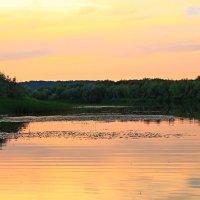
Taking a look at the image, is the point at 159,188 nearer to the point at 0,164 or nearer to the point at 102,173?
the point at 102,173

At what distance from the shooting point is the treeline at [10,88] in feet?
376

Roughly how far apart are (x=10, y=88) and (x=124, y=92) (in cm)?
8080

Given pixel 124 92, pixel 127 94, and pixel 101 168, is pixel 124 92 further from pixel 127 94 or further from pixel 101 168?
pixel 101 168

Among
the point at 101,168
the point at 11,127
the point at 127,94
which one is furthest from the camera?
the point at 127,94

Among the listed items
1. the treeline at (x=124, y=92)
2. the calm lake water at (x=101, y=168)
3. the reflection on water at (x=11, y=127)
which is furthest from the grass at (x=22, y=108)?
the calm lake water at (x=101, y=168)

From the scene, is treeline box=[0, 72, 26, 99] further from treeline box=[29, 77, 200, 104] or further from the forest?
treeline box=[29, 77, 200, 104]

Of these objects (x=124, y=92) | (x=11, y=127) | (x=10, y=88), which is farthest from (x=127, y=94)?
(x=11, y=127)

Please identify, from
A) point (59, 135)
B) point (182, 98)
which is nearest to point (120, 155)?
point (59, 135)

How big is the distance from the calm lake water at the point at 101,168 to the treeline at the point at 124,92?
13645cm

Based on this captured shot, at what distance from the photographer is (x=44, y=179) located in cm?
2164

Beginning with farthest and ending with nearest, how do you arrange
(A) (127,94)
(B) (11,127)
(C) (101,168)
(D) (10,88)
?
(A) (127,94) < (D) (10,88) < (B) (11,127) < (C) (101,168)

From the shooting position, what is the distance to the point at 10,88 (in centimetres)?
11838

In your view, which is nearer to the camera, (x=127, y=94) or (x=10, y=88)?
(x=10, y=88)

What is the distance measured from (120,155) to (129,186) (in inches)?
368
